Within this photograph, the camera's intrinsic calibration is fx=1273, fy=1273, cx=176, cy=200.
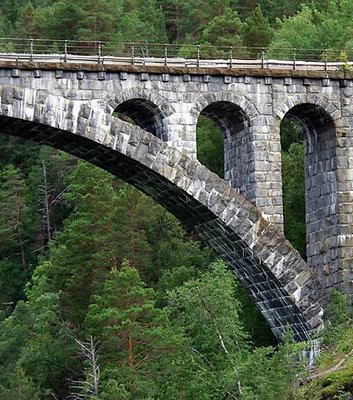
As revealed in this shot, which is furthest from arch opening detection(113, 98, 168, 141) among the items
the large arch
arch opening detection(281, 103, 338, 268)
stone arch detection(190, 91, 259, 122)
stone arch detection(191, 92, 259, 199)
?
arch opening detection(281, 103, 338, 268)

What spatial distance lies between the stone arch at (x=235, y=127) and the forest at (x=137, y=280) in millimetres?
3054

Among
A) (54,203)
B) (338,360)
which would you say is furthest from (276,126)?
(54,203)

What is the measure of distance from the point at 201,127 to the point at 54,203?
20944 mm

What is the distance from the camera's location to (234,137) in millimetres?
40969

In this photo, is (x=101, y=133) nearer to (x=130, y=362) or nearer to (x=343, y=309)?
(x=343, y=309)

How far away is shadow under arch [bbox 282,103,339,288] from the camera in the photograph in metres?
40.4

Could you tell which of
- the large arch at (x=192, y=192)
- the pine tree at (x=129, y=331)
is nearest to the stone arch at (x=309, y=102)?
the large arch at (x=192, y=192)

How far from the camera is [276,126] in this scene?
132ft

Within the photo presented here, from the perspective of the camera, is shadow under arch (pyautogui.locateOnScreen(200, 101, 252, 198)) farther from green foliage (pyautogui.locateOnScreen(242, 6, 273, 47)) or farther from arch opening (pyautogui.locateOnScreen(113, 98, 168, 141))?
green foliage (pyautogui.locateOnScreen(242, 6, 273, 47))

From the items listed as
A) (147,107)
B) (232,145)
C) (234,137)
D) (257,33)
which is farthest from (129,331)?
(257,33)

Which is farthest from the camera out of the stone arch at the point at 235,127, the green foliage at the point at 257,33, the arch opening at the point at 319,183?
the green foliage at the point at 257,33

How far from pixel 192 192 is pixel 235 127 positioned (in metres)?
2.78

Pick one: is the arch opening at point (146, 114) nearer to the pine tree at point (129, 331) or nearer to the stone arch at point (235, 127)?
the stone arch at point (235, 127)

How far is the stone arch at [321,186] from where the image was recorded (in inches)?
1588
